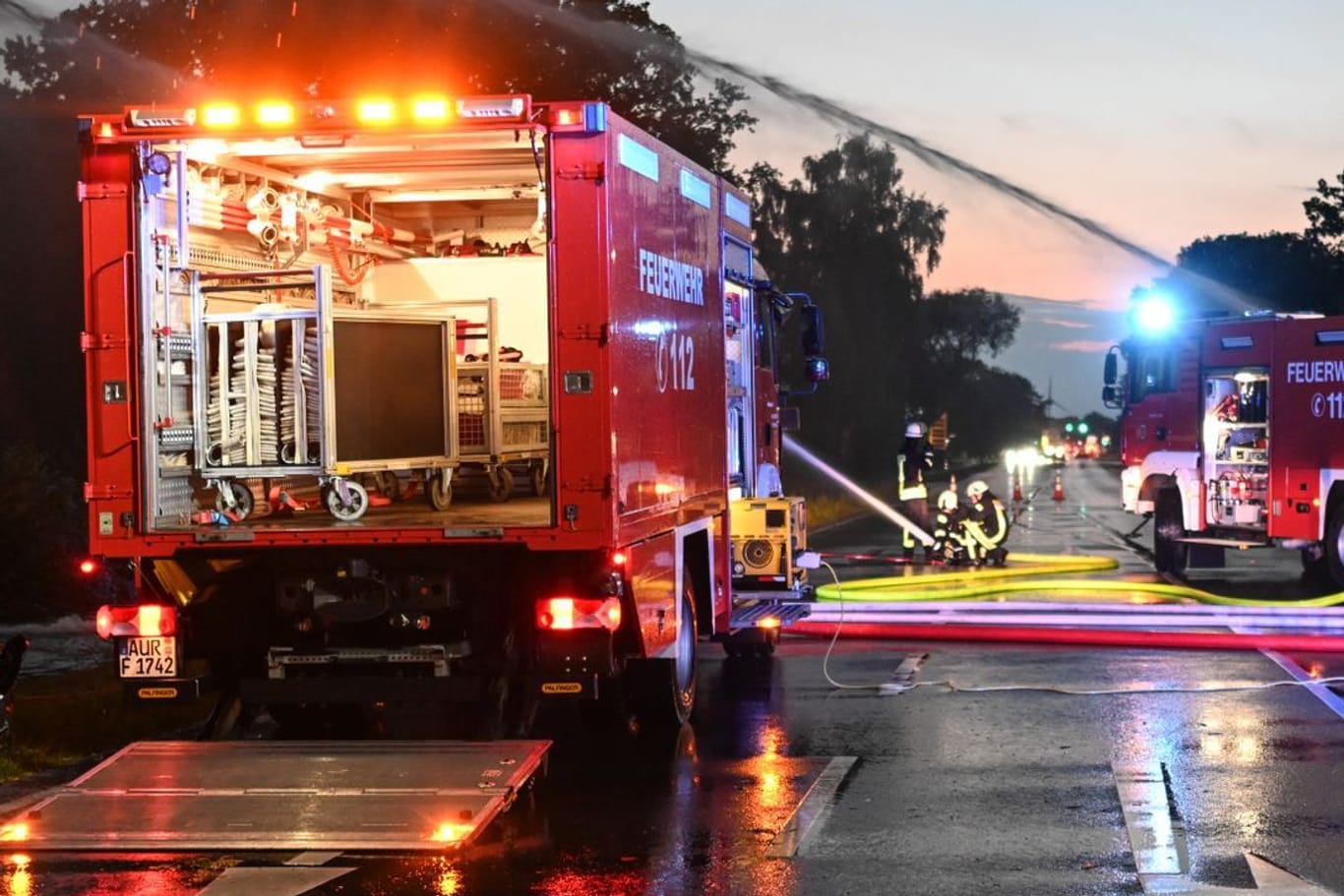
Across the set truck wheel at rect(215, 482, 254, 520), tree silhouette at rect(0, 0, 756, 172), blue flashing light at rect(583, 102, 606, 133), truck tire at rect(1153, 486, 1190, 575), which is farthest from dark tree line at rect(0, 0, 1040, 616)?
blue flashing light at rect(583, 102, 606, 133)

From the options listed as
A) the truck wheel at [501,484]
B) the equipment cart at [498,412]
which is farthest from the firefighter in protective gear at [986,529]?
the truck wheel at [501,484]

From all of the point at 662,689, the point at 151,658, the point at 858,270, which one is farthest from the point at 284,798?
the point at 858,270

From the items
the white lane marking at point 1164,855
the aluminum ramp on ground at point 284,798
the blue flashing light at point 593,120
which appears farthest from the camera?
the blue flashing light at point 593,120

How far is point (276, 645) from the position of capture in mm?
9133

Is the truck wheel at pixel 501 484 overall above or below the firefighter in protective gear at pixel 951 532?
above

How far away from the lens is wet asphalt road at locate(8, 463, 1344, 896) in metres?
6.92

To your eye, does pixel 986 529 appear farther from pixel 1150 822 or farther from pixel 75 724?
pixel 1150 822

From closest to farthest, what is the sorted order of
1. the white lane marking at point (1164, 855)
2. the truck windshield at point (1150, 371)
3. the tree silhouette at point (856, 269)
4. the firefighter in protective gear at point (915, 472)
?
the white lane marking at point (1164, 855), the truck windshield at point (1150, 371), the firefighter in protective gear at point (915, 472), the tree silhouette at point (856, 269)

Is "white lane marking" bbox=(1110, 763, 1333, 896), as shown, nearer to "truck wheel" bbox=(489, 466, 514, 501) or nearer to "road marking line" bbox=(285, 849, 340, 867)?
"road marking line" bbox=(285, 849, 340, 867)

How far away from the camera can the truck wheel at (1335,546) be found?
750 inches

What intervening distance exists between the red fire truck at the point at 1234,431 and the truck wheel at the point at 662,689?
34.9 ft

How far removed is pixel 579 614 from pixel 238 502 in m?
1.93

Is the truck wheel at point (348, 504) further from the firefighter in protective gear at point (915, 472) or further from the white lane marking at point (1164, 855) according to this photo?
the firefighter in protective gear at point (915, 472)

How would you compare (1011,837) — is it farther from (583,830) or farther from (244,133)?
(244,133)
